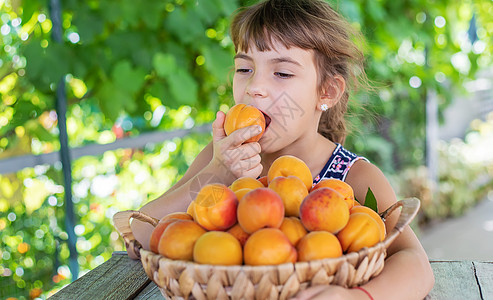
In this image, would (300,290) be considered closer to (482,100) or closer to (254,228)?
(254,228)

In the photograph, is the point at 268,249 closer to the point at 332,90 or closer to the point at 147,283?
the point at 147,283

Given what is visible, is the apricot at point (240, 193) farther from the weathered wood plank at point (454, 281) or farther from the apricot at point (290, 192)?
the weathered wood plank at point (454, 281)

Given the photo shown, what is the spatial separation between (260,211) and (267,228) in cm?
3

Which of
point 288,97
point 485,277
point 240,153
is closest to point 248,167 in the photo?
point 240,153

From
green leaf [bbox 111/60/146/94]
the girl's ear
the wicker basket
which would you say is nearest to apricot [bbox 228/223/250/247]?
the wicker basket

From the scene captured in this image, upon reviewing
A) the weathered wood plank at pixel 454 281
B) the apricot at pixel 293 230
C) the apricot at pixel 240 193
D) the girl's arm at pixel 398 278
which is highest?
the apricot at pixel 240 193

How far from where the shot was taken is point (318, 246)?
2.37 ft

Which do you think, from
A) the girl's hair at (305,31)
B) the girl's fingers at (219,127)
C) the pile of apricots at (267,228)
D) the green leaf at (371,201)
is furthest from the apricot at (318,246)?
the girl's hair at (305,31)

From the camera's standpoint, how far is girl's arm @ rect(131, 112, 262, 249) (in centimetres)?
114

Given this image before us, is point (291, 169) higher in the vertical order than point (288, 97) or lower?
lower

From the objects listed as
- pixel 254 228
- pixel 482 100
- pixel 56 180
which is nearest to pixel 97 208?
pixel 56 180

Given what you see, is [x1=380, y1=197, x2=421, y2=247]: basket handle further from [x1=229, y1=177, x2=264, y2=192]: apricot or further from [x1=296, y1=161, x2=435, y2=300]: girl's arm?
[x1=229, y1=177, x2=264, y2=192]: apricot

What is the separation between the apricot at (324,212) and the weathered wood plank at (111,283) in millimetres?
476

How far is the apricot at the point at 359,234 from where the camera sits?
77 centimetres
